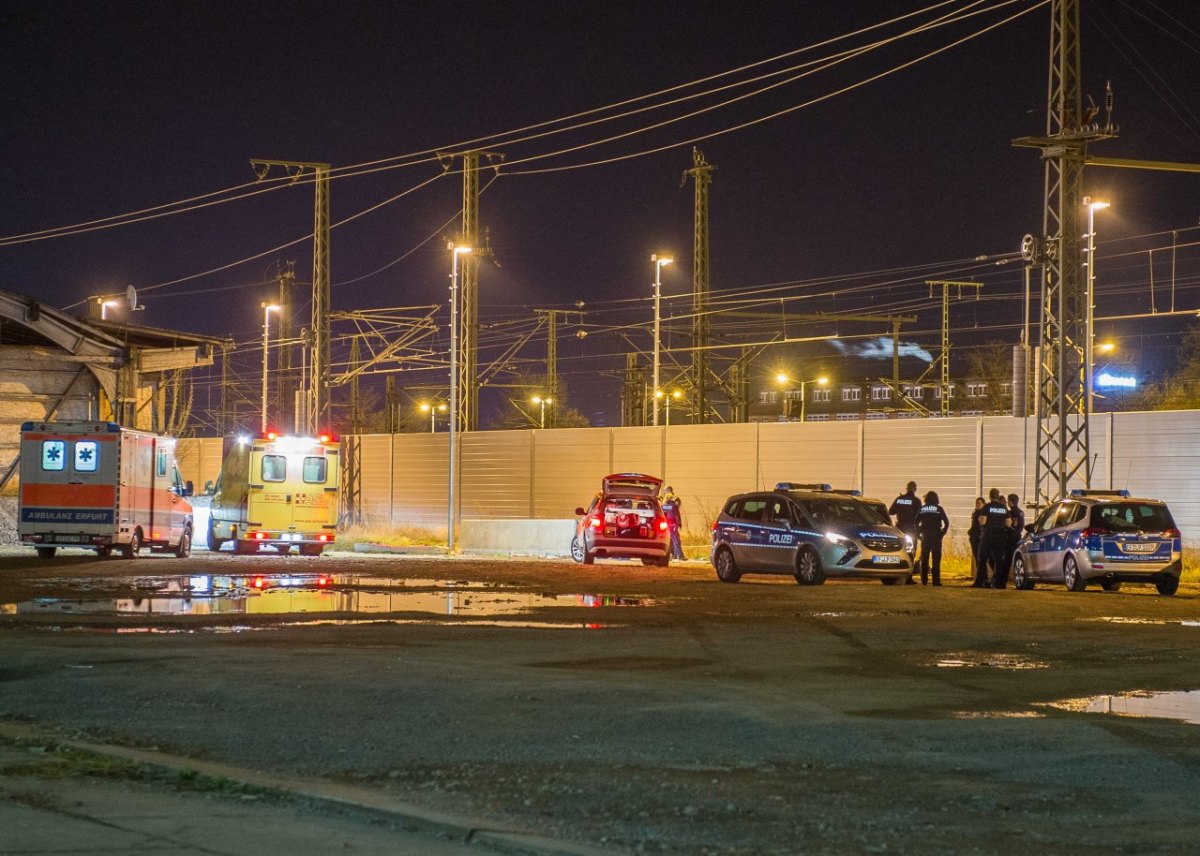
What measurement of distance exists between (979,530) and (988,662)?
49.2 ft

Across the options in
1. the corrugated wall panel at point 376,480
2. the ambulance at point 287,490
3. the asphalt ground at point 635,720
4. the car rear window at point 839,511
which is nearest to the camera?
the asphalt ground at point 635,720

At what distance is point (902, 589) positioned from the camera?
2595 cm

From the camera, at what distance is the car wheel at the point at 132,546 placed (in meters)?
33.2

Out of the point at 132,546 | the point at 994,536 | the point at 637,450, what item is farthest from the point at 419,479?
the point at 994,536

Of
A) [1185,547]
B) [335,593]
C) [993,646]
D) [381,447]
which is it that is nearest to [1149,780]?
[993,646]

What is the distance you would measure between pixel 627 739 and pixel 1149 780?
3.12 m

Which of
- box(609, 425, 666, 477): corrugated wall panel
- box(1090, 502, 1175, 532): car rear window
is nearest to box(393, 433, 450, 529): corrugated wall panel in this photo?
box(609, 425, 666, 477): corrugated wall panel

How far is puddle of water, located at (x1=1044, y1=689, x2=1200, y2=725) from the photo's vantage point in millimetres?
11227

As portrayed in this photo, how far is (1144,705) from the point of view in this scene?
11734 mm

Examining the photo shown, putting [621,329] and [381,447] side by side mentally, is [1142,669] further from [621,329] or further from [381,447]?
[621,329]

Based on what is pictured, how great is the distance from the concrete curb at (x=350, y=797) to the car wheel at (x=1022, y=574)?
2113 centimetres

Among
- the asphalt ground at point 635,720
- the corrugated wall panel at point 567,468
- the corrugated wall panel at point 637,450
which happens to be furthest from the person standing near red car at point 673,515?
the asphalt ground at point 635,720

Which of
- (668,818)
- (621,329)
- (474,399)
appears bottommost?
(668,818)

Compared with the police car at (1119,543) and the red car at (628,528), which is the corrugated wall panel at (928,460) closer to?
the red car at (628,528)
